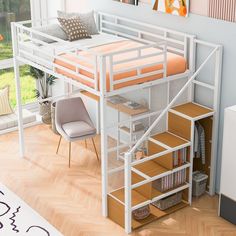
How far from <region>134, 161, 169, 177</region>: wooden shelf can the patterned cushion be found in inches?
63.2

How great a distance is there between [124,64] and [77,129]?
1.25 metres

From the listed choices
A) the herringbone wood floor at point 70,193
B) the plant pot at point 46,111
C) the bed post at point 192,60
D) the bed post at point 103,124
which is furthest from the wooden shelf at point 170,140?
the plant pot at point 46,111

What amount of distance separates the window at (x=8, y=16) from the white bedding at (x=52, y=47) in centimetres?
109

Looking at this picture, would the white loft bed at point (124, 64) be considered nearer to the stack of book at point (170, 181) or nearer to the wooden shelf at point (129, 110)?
the stack of book at point (170, 181)

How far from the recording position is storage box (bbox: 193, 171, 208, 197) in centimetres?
555

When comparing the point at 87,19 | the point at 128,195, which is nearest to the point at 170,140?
the point at 128,195

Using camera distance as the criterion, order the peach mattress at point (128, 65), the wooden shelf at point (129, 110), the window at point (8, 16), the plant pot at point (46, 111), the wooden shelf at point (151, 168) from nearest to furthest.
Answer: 1. the peach mattress at point (128, 65)
2. the wooden shelf at point (151, 168)
3. the wooden shelf at point (129, 110)
4. the window at point (8, 16)
5. the plant pot at point (46, 111)

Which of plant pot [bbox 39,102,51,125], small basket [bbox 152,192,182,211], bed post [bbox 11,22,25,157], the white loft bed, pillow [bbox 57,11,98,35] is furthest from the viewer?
plant pot [bbox 39,102,51,125]

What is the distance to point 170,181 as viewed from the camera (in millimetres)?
5320

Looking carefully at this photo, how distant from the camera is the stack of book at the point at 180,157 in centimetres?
529

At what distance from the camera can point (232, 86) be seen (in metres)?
5.21

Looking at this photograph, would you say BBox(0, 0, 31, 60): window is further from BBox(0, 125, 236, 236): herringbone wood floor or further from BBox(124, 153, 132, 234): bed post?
BBox(124, 153, 132, 234): bed post

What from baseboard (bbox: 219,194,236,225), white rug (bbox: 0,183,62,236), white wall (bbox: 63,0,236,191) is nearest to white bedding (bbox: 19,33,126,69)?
white wall (bbox: 63,0,236,191)

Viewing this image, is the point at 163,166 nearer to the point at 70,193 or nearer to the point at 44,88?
the point at 70,193
